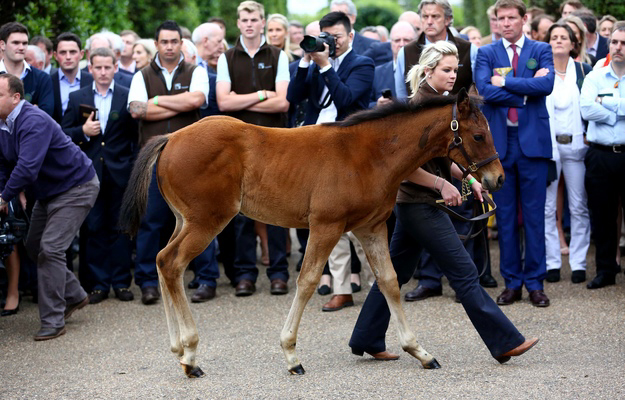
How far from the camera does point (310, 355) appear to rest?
6.59 m

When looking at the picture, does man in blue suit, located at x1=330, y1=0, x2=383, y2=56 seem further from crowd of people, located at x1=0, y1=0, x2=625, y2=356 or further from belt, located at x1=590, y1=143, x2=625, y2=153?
belt, located at x1=590, y1=143, x2=625, y2=153

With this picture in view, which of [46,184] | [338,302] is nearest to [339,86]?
[338,302]

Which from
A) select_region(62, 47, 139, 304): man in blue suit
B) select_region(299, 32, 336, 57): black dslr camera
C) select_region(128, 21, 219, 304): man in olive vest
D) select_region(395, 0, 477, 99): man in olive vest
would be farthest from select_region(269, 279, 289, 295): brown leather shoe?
select_region(299, 32, 336, 57): black dslr camera

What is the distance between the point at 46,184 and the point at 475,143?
3963mm

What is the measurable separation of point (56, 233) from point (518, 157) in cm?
436

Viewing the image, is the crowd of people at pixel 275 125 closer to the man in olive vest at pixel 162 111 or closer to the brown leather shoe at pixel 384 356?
the man in olive vest at pixel 162 111

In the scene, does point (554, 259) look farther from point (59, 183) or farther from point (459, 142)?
point (59, 183)

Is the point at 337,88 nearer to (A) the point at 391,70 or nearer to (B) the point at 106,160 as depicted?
(A) the point at 391,70

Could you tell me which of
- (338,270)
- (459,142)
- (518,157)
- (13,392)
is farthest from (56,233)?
(518,157)

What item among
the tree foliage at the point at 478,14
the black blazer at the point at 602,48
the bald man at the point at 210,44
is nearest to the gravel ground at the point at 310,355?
the black blazer at the point at 602,48

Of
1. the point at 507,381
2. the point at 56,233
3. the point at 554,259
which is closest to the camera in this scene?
the point at 507,381

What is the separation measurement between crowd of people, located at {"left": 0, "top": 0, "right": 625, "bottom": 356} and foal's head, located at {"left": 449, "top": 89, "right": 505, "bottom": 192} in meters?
1.50

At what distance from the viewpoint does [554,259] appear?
29.0ft

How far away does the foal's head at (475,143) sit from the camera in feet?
19.0
